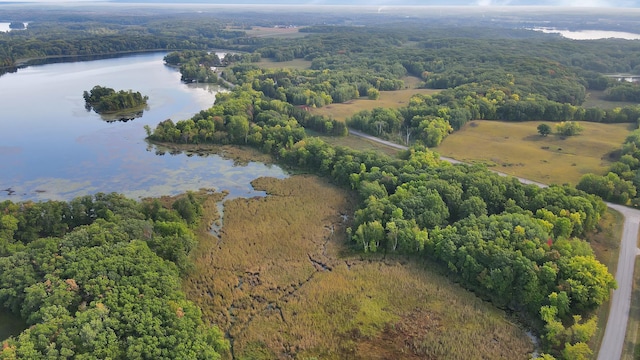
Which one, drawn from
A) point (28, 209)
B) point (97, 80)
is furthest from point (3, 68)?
point (28, 209)

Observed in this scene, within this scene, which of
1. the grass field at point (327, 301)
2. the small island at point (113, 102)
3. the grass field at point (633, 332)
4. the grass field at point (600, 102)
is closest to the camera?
the grass field at point (633, 332)

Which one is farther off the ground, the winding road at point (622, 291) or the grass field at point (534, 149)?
the grass field at point (534, 149)

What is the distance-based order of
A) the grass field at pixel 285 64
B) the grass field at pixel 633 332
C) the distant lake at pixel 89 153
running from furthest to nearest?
the grass field at pixel 285 64
the distant lake at pixel 89 153
the grass field at pixel 633 332

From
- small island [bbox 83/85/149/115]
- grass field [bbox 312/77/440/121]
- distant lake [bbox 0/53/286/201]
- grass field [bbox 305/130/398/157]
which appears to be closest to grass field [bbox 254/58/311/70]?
distant lake [bbox 0/53/286/201]

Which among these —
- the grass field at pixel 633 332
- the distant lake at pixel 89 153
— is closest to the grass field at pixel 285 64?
the distant lake at pixel 89 153

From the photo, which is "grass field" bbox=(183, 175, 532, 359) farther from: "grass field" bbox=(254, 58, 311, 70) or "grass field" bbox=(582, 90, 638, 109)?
"grass field" bbox=(254, 58, 311, 70)

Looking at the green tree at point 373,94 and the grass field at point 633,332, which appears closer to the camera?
the grass field at point 633,332

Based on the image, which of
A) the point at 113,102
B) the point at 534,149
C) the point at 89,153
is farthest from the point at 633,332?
the point at 113,102

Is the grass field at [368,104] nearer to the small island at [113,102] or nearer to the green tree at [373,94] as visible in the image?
the green tree at [373,94]

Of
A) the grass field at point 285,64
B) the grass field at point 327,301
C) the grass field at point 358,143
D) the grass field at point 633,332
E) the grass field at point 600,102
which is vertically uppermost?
the grass field at point 285,64
